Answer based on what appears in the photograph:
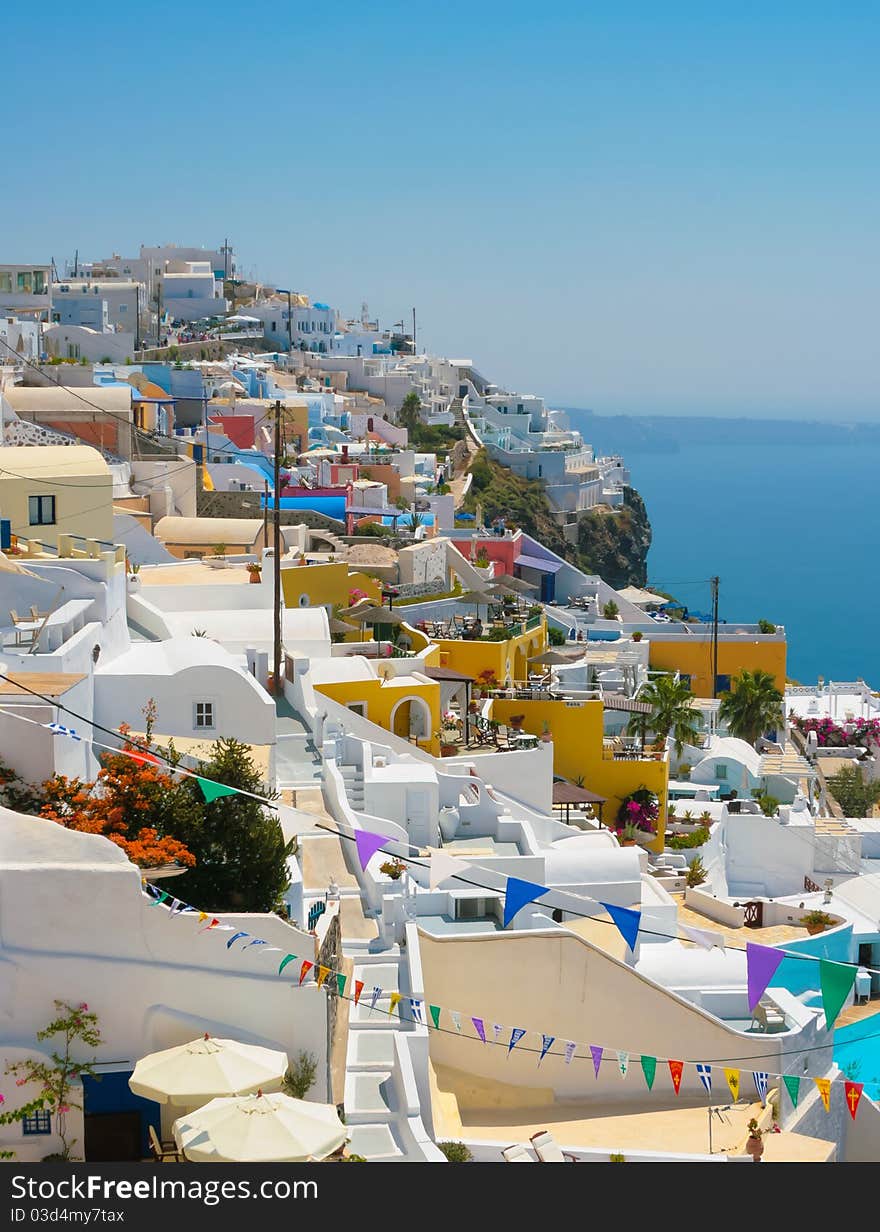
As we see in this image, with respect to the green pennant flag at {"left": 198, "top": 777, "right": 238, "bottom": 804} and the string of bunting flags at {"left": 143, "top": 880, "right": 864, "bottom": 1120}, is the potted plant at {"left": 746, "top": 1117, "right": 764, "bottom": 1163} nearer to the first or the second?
the string of bunting flags at {"left": 143, "top": 880, "right": 864, "bottom": 1120}

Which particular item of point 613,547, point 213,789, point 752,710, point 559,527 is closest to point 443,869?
point 213,789

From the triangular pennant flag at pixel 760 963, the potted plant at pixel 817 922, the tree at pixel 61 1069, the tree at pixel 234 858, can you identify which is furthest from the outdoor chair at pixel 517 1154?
the potted plant at pixel 817 922

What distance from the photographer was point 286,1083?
14211mm

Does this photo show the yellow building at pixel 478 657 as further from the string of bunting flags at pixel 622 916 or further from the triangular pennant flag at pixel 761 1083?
the string of bunting flags at pixel 622 916

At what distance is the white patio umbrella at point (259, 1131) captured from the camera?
12.5 meters

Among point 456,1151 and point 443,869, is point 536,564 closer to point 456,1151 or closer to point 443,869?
point 443,869

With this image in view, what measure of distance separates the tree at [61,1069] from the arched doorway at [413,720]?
14.4m

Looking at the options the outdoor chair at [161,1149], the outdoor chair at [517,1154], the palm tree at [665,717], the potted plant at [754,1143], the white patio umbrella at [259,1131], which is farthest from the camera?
the palm tree at [665,717]

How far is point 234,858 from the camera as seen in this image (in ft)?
52.0
